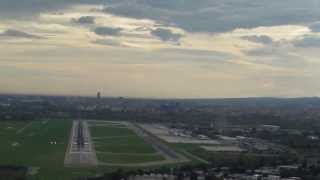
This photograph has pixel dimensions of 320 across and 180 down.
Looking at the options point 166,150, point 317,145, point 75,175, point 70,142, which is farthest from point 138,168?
point 317,145

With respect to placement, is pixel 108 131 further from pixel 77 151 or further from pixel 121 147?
pixel 77 151

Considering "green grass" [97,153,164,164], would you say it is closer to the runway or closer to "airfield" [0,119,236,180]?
"airfield" [0,119,236,180]

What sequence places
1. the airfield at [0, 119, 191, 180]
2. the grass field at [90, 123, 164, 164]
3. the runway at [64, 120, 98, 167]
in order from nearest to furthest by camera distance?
1. the airfield at [0, 119, 191, 180]
2. the runway at [64, 120, 98, 167]
3. the grass field at [90, 123, 164, 164]

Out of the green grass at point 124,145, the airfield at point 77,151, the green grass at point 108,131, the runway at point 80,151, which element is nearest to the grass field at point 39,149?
the airfield at point 77,151

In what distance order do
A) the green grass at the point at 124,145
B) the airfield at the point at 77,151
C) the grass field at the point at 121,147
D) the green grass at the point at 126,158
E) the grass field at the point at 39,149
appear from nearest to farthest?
the grass field at the point at 39,149 → the airfield at the point at 77,151 → the green grass at the point at 126,158 → the grass field at the point at 121,147 → the green grass at the point at 124,145

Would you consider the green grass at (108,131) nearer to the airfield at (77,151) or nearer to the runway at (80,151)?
the airfield at (77,151)

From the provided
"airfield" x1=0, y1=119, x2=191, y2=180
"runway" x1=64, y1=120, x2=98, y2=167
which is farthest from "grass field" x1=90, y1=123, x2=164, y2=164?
"runway" x1=64, y1=120, x2=98, y2=167

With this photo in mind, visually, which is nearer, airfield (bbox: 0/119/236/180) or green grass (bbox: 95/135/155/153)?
airfield (bbox: 0/119/236/180)

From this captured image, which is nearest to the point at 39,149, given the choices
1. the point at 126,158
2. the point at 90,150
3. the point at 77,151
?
the point at 77,151
